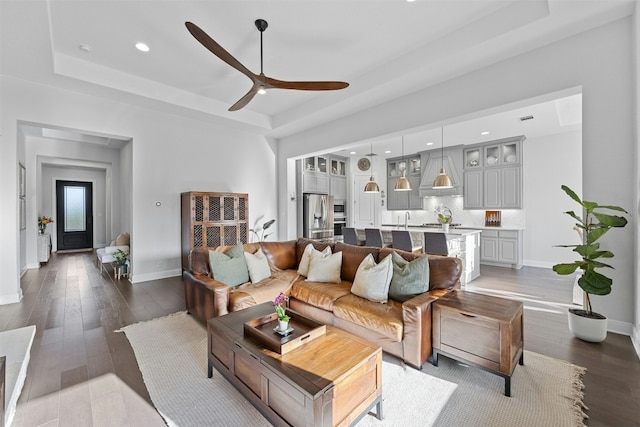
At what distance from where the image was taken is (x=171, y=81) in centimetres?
433

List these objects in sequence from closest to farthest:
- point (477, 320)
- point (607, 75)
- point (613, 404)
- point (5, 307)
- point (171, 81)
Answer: point (613, 404), point (477, 320), point (607, 75), point (5, 307), point (171, 81)

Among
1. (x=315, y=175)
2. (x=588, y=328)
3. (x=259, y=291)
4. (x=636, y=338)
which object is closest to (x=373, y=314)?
(x=259, y=291)

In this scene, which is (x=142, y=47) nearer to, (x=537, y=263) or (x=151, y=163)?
(x=151, y=163)

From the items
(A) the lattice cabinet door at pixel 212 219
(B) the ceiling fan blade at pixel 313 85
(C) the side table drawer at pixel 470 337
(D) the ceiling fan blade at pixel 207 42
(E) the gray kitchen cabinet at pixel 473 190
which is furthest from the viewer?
(E) the gray kitchen cabinet at pixel 473 190

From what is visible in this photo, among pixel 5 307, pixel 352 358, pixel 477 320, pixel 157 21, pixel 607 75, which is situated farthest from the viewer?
pixel 5 307

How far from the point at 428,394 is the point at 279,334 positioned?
112 centimetres

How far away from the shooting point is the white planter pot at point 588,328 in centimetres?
258

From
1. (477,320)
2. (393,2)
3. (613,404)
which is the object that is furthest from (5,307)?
(613,404)

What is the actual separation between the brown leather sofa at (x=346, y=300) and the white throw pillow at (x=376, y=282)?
0.07 metres

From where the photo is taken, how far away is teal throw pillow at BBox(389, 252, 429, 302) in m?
2.54

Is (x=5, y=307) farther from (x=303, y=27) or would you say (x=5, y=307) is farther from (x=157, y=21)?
(x=303, y=27)

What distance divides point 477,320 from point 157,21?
4.11m

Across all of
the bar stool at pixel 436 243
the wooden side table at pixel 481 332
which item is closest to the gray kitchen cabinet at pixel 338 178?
the bar stool at pixel 436 243

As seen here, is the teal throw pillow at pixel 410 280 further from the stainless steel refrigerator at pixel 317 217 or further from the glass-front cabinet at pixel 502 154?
the glass-front cabinet at pixel 502 154
